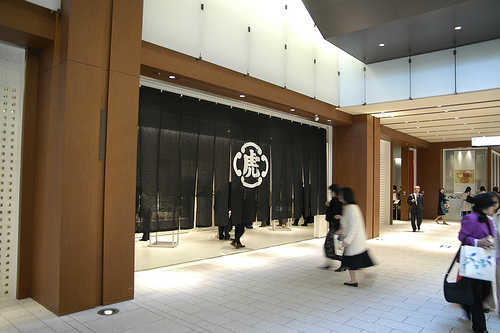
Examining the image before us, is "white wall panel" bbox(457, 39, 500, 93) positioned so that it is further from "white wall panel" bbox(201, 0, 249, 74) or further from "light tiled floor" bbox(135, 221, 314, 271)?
"light tiled floor" bbox(135, 221, 314, 271)

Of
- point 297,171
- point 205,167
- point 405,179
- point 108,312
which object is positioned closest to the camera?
point 108,312

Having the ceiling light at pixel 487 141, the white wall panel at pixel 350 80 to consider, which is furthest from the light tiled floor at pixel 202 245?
the ceiling light at pixel 487 141

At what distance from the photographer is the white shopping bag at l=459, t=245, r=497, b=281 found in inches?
140

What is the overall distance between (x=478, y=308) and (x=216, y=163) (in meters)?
4.93

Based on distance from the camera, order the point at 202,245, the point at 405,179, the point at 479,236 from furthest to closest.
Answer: the point at 405,179
the point at 202,245
the point at 479,236

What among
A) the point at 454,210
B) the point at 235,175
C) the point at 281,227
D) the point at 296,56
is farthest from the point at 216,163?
the point at 454,210

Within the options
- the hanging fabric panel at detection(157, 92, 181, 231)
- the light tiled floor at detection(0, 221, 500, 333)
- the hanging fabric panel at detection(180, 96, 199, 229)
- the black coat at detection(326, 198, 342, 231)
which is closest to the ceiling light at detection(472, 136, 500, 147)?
the light tiled floor at detection(0, 221, 500, 333)

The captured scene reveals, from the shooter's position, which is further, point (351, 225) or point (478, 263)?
point (351, 225)

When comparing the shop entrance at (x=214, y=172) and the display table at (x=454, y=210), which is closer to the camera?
the shop entrance at (x=214, y=172)

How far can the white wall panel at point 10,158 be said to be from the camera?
4.54 metres

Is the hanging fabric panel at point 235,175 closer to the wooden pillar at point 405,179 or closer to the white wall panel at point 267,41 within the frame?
the white wall panel at point 267,41

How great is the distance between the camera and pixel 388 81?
8.95 m

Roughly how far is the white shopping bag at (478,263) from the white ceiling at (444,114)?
18.0 feet

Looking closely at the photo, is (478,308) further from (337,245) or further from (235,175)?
(235,175)
